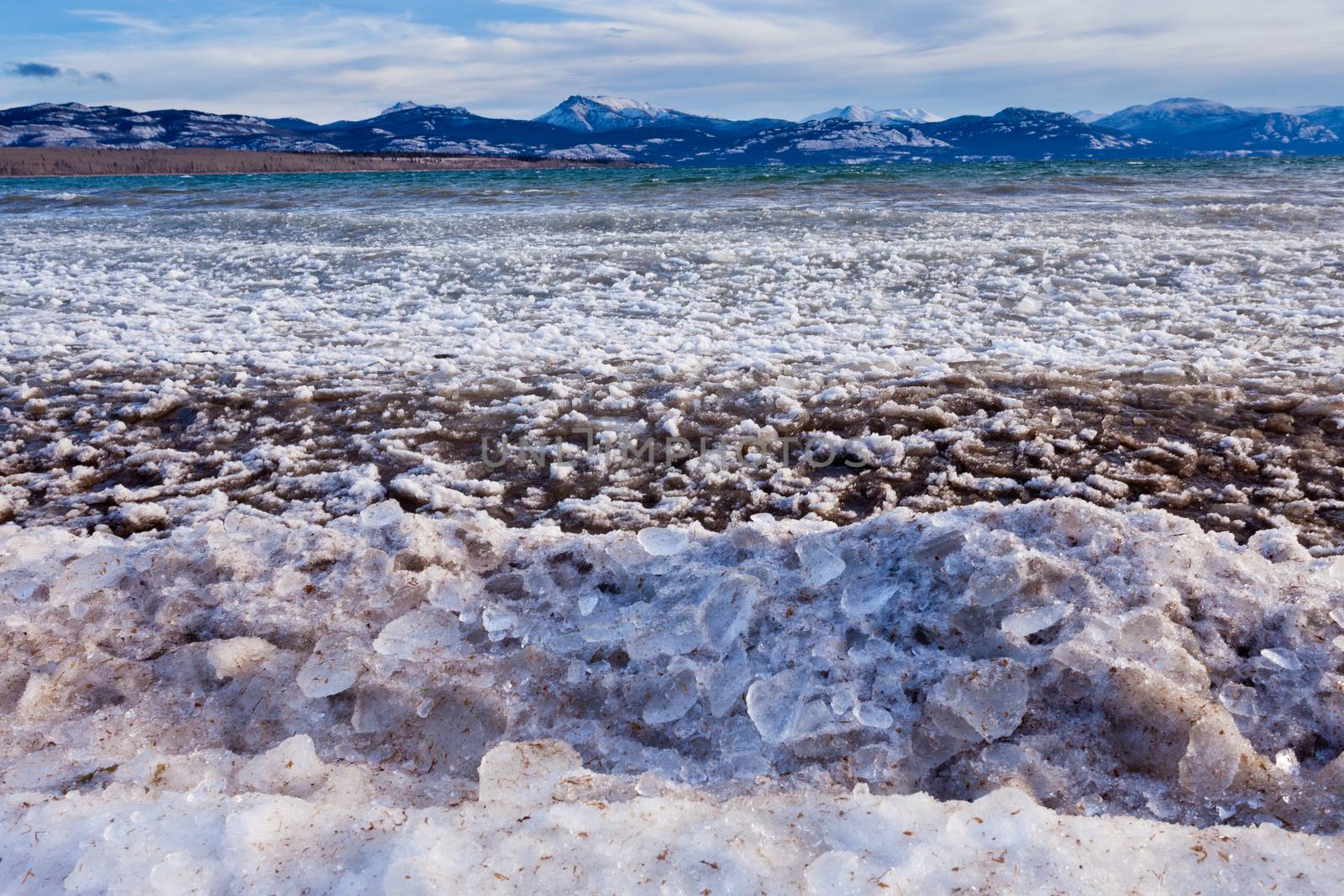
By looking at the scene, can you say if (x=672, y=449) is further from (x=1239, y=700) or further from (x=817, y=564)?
(x=1239, y=700)

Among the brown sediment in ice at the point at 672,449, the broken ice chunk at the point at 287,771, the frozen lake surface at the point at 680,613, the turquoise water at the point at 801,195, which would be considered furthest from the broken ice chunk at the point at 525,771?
the turquoise water at the point at 801,195

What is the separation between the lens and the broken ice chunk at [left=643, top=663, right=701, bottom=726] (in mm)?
1811

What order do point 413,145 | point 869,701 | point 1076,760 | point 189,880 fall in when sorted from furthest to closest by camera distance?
point 413,145
point 869,701
point 1076,760
point 189,880

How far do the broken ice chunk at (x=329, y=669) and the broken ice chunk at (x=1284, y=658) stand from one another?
2.13 metres

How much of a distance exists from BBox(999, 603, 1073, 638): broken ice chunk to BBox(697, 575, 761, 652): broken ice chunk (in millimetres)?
624

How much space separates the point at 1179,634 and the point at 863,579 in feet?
2.45

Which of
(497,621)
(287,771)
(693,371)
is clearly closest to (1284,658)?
(497,621)

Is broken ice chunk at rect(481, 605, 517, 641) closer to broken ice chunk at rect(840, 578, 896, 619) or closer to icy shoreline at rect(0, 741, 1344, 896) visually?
icy shoreline at rect(0, 741, 1344, 896)

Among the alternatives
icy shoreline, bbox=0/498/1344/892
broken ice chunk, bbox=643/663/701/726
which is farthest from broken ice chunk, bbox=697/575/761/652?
broken ice chunk, bbox=643/663/701/726

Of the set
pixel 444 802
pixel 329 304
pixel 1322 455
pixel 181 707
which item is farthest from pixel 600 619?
pixel 329 304

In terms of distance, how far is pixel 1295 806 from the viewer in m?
1.49

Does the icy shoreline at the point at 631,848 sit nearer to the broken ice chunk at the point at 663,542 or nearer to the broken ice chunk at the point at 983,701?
the broken ice chunk at the point at 983,701

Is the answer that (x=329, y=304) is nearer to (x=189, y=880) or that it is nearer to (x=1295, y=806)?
(x=189, y=880)

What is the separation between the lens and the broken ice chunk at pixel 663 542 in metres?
2.38
